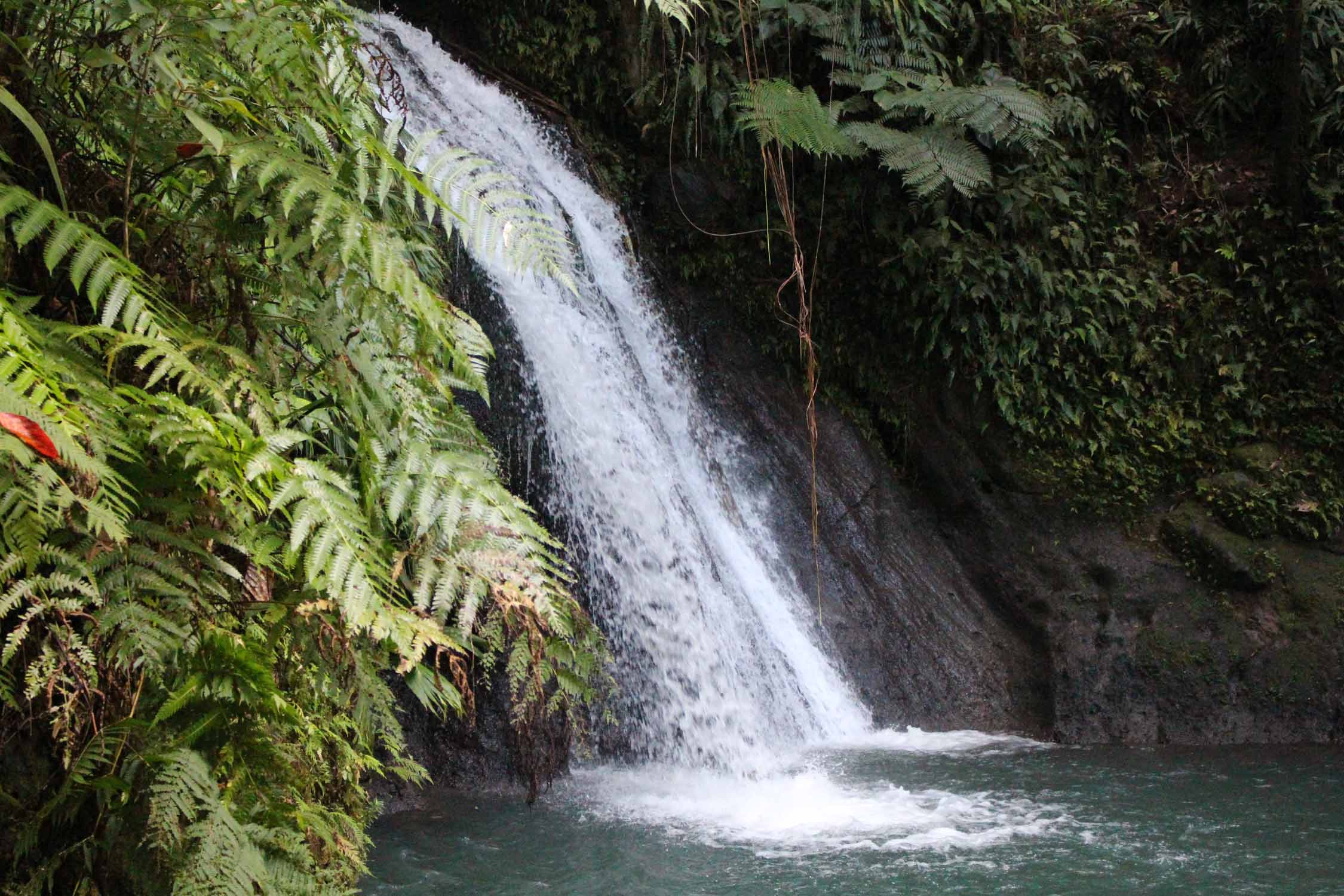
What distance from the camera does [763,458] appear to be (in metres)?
7.72

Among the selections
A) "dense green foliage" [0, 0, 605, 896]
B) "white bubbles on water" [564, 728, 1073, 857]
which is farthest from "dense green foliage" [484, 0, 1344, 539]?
"dense green foliage" [0, 0, 605, 896]

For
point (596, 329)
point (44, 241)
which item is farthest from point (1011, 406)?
point (44, 241)

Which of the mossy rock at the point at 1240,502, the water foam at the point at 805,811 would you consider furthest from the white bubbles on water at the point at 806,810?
the mossy rock at the point at 1240,502

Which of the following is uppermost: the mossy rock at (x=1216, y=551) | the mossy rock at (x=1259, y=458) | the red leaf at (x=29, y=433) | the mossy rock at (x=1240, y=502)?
the mossy rock at (x=1259, y=458)

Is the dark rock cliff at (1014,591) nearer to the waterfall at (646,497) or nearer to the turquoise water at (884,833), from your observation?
the waterfall at (646,497)

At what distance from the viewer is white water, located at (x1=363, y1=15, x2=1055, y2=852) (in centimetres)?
Answer: 501

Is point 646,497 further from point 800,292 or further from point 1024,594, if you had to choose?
point 1024,594

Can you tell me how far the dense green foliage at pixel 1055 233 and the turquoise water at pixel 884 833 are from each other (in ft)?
8.80

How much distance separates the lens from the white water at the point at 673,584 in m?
5.01

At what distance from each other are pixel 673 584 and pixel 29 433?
186 inches

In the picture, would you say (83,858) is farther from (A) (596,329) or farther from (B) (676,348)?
(B) (676,348)

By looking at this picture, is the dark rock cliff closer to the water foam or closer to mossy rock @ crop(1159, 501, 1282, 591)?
Result: mossy rock @ crop(1159, 501, 1282, 591)

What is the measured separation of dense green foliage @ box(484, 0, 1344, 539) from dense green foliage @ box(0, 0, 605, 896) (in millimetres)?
5784

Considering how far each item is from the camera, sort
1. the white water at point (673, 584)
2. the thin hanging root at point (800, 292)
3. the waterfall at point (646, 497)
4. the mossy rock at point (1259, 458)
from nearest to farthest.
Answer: the thin hanging root at point (800, 292), the white water at point (673, 584), the waterfall at point (646, 497), the mossy rock at point (1259, 458)
